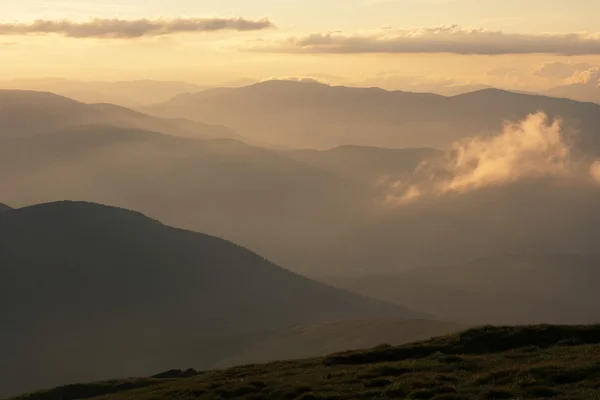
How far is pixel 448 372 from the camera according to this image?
55.7 m

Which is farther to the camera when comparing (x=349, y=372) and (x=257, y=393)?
(x=349, y=372)

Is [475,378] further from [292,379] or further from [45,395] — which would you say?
[45,395]

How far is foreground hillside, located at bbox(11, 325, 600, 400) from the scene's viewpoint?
156 feet

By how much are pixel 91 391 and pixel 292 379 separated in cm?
5652

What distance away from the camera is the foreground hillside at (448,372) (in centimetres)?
4759

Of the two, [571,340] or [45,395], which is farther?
[45,395]

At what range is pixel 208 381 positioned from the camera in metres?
66.9

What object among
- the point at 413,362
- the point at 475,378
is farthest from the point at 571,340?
the point at 475,378

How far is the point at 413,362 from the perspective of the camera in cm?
6162

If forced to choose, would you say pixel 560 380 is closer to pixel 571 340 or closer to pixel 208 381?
pixel 571 340

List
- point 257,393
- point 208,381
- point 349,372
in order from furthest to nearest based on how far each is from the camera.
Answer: point 208,381, point 349,372, point 257,393

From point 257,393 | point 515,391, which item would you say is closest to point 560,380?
point 515,391

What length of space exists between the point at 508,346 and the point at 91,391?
2458 inches

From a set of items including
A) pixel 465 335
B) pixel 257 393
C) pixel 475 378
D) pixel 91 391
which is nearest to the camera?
pixel 475 378
